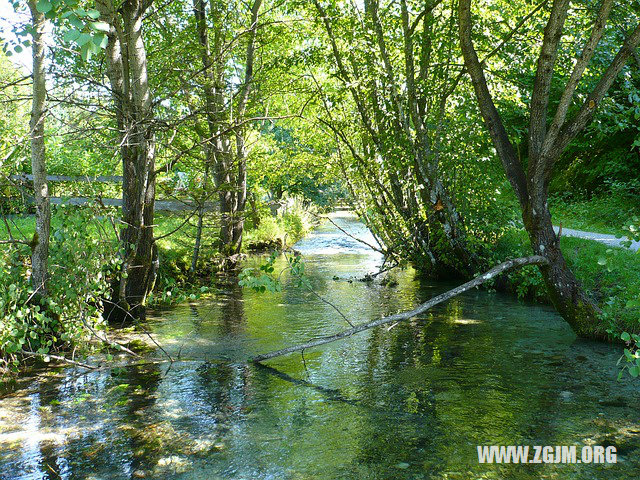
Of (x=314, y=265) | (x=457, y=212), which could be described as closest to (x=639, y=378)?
(x=457, y=212)

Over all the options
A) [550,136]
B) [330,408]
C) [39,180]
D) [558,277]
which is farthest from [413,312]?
[39,180]

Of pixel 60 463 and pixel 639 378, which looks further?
pixel 639 378

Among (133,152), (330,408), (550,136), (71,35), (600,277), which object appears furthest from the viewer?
(600,277)

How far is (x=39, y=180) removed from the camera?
22.2 ft

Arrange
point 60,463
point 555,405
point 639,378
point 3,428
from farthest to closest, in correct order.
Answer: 1. point 639,378
2. point 555,405
3. point 3,428
4. point 60,463

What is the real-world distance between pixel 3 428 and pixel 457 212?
8655mm

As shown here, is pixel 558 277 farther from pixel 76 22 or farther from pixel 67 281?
pixel 76 22

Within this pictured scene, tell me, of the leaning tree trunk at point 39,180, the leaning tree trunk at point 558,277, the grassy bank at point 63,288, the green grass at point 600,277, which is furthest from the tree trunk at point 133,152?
the green grass at point 600,277

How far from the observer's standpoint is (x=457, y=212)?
11469 mm

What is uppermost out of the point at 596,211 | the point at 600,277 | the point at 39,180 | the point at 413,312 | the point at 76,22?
the point at 76,22

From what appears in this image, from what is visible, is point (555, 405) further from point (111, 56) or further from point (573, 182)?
point (573, 182)

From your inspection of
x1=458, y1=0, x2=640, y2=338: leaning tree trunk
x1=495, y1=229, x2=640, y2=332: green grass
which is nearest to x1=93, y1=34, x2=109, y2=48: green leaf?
x1=458, y1=0, x2=640, y2=338: leaning tree trunk

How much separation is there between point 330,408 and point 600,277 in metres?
5.63

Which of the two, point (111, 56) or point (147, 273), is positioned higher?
point (111, 56)
